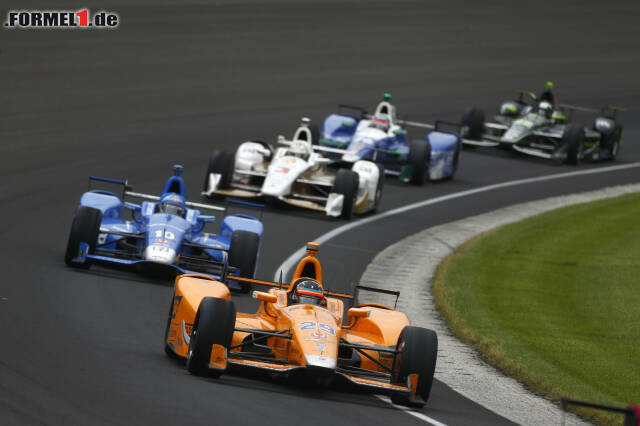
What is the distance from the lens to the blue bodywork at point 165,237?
18.6 metres

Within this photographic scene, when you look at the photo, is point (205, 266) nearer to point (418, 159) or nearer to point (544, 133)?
point (418, 159)

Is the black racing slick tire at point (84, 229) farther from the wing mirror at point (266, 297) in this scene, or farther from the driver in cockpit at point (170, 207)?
the wing mirror at point (266, 297)

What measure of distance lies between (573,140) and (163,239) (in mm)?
22385

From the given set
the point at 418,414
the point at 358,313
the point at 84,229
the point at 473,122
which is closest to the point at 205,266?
the point at 84,229

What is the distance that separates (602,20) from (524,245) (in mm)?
40733

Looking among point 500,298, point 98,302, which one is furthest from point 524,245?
point 98,302

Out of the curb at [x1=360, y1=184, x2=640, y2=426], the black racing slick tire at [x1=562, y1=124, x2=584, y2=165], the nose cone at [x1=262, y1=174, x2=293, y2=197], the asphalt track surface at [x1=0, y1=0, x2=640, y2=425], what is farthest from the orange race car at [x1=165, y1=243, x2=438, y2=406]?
the black racing slick tire at [x1=562, y1=124, x2=584, y2=165]

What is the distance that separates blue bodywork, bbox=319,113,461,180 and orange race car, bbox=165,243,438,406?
1662 centimetres

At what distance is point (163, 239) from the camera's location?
733 inches

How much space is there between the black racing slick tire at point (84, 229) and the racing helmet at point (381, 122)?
1531 cm

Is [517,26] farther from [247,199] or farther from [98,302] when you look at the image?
[98,302]

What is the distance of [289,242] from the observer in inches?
942

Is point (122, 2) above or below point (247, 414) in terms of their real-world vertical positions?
above

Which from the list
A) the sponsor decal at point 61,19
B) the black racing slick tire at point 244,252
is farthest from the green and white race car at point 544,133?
the black racing slick tire at point 244,252
